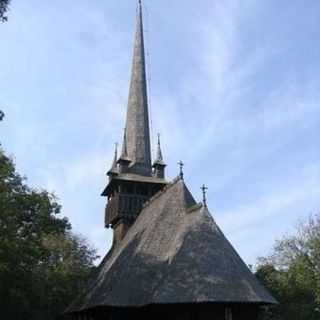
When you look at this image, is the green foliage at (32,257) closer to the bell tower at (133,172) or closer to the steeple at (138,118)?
the bell tower at (133,172)

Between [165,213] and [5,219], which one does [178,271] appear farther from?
[5,219]

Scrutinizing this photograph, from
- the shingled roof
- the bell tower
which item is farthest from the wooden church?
the bell tower

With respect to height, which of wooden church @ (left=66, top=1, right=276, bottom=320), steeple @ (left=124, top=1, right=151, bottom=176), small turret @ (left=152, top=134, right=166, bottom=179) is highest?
steeple @ (left=124, top=1, right=151, bottom=176)

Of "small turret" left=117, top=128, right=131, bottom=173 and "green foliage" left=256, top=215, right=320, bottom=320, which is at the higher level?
"small turret" left=117, top=128, right=131, bottom=173

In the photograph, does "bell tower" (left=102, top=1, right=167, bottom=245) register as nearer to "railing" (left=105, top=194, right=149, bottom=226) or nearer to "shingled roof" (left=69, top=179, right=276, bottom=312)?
"railing" (left=105, top=194, right=149, bottom=226)

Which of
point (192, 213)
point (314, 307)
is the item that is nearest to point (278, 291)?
point (314, 307)

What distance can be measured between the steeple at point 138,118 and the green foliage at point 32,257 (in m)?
Result: 6.30

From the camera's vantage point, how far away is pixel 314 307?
31734 mm

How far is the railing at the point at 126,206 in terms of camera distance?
1201 inches

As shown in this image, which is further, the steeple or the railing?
the steeple

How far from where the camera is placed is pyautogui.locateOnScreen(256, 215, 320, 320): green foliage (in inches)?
1243

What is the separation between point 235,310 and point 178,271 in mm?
2356

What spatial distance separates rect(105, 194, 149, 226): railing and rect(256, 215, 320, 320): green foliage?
9335 mm

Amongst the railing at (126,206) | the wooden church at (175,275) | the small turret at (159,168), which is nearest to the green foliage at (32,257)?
the wooden church at (175,275)
